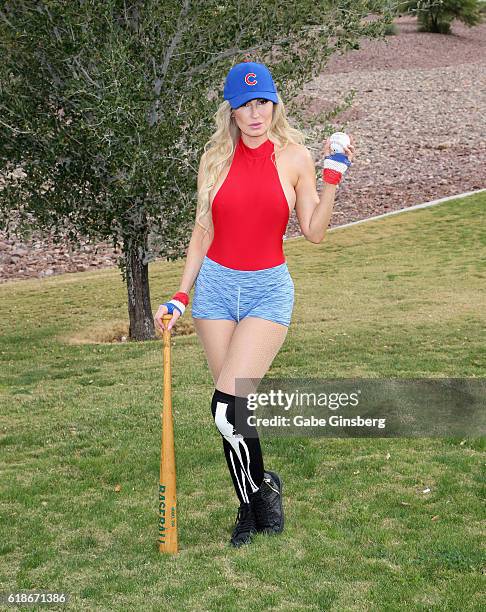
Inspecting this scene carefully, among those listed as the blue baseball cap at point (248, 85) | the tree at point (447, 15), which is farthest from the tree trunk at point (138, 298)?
the tree at point (447, 15)

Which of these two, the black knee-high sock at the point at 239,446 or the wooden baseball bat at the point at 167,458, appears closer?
A: the black knee-high sock at the point at 239,446

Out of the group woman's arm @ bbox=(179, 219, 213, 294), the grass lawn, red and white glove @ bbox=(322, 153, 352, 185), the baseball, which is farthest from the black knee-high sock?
the baseball

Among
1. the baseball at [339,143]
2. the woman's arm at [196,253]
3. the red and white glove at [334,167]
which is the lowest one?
the woman's arm at [196,253]

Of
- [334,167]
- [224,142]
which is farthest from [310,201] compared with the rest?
[224,142]

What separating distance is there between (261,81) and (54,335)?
1023 cm

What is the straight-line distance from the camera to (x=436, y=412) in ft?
33.0

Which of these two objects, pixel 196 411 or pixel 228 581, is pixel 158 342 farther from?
pixel 228 581

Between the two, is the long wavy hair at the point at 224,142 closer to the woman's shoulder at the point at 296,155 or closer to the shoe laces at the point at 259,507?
the woman's shoulder at the point at 296,155

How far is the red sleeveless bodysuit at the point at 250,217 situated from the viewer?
19.6 ft

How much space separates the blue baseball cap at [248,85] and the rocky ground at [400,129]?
9.82 metres

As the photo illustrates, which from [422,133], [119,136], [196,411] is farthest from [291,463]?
[422,133]

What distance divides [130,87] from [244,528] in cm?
693
